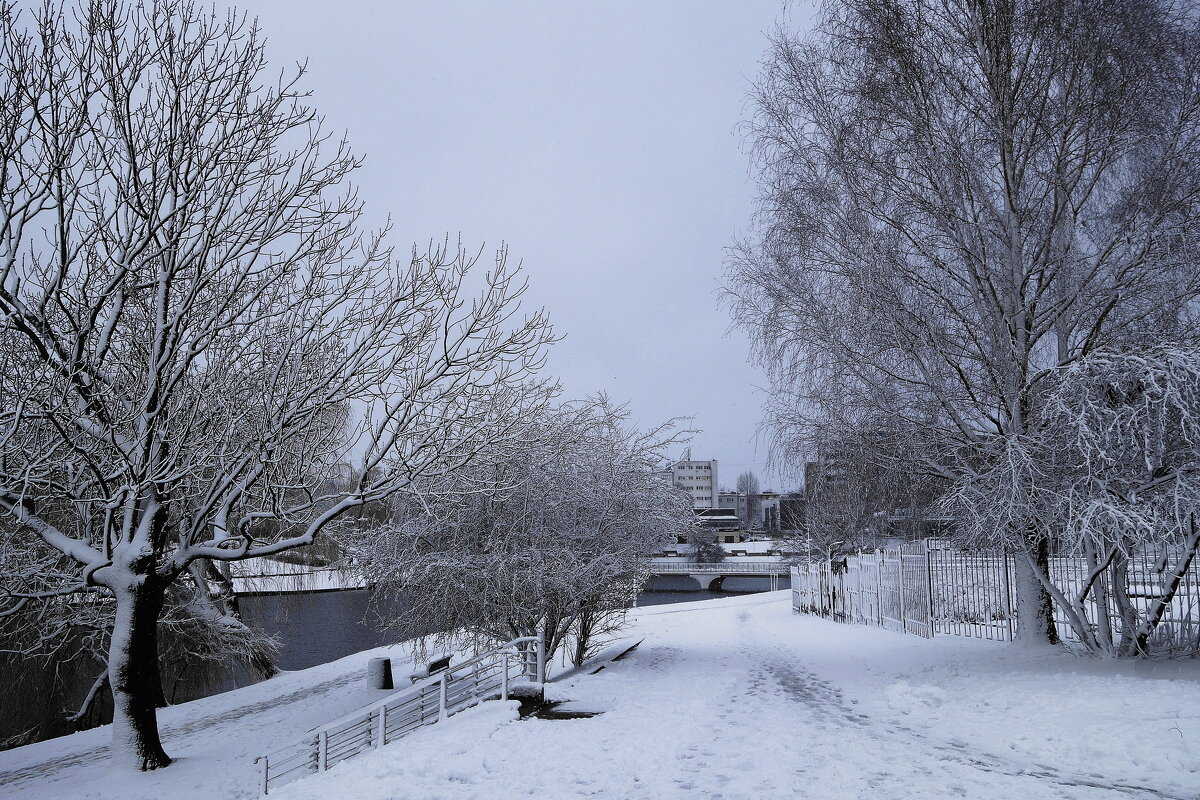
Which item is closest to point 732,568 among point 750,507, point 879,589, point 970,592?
point 879,589

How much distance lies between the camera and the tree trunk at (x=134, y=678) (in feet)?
34.9

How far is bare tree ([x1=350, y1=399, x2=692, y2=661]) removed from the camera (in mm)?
13508

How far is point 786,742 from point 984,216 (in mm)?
8673

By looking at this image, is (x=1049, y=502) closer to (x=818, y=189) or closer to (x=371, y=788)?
(x=818, y=189)

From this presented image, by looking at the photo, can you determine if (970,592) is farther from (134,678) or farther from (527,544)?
(134,678)

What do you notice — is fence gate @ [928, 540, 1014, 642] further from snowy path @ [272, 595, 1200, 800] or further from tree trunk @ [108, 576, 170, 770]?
tree trunk @ [108, 576, 170, 770]

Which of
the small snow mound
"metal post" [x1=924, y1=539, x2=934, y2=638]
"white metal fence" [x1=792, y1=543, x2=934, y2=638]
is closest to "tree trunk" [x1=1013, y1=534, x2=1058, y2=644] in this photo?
the small snow mound

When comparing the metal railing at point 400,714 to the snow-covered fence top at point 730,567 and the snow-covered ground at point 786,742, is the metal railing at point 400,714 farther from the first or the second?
the snow-covered fence top at point 730,567

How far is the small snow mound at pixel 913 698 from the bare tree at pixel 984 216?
238cm

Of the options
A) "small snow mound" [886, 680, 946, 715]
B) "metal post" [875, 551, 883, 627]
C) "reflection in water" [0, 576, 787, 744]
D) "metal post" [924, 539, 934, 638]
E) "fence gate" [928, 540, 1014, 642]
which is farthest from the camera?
"metal post" [875, 551, 883, 627]

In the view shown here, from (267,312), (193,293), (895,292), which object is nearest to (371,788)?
(193,293)

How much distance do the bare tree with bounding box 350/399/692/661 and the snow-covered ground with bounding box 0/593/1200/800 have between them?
1.52m

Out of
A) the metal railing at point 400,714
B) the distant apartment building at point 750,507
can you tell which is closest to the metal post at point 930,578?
the metal railing at point 400,714

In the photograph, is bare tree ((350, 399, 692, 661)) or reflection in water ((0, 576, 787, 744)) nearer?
bare tree ((350, 399, 692, 661))
